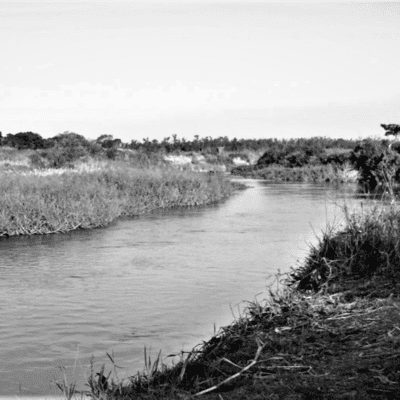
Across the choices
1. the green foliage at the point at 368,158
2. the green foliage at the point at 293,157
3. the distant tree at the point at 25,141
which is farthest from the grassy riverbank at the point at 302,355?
the distant tree at the point at 25,141

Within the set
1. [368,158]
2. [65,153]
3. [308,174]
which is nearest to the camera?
[368,158]

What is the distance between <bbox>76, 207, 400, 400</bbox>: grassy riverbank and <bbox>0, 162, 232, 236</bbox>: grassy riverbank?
13.3m

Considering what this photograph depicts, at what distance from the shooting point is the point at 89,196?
920 inches

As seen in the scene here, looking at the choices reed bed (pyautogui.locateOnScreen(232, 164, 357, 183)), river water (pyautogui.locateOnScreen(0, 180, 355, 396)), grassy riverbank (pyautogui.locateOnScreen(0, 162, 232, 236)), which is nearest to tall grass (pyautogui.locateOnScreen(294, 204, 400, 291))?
river water (pyautogui.locateOnScreen(0, 180, 355, 396))

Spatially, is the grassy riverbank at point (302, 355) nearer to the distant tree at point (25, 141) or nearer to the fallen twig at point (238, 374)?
the fallen twig at point (238, 374)

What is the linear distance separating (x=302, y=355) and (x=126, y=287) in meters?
7.04

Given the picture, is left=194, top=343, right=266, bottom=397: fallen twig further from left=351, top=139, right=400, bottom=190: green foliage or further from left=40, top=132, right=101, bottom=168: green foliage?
left=40, top=132, right=101, bottom=168: green foliage

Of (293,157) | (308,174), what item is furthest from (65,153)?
(293,157)

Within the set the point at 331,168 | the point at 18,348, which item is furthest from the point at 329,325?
the point at 331,168

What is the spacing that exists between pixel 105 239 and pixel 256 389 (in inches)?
566

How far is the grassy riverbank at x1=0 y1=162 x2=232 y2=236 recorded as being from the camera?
2027 centimetres

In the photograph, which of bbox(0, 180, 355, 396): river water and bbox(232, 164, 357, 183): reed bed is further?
bbox(232, 164, 357, 183): reed bed

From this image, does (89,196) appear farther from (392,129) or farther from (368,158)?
(368,158)

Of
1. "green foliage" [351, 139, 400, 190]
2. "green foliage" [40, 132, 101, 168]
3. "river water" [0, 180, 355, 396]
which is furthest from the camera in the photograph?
"green foliage" [40, 132, 101, 168]
